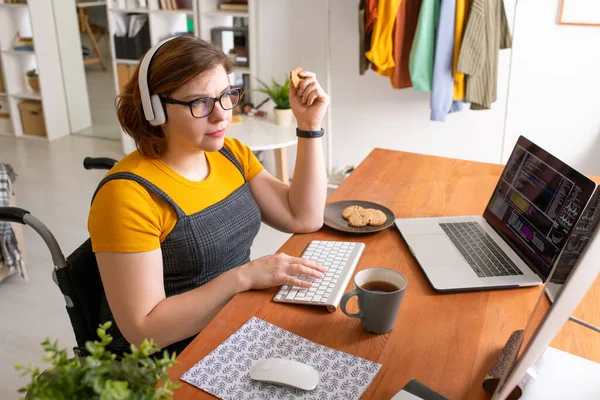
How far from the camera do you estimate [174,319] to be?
1175 mm

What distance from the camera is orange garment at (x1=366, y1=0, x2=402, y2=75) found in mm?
2939

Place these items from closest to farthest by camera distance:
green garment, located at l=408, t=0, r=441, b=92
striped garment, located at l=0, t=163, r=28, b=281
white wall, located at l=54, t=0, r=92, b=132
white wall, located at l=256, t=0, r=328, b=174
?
1. striped garment, located at l=0, t=163, r=28, b=281
2. green garment, located at l=408, t=0, r=441, b=92
3. white wall, located at l=256, t=0, r=328, b=174
4. white wall, located at l=54, t=0, r=92, b=132

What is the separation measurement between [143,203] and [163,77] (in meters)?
0.30

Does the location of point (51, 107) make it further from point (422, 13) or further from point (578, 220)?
point (578, 220)

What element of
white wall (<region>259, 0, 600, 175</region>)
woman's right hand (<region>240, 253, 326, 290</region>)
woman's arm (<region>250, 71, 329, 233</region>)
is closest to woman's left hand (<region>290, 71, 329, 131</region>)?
woman's arm (<region>250, 71, 329, 233</region>)

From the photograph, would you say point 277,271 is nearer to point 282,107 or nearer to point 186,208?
point 186,208

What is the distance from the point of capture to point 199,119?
130 centimetres

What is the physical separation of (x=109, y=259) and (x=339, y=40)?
2.72 m

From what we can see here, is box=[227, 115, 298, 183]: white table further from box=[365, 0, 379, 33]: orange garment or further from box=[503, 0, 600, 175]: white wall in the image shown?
box=[503, 0, 600, 175]: white wall

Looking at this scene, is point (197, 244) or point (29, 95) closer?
point (197, 244)

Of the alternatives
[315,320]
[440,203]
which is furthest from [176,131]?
[440,203]

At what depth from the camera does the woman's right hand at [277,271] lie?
3.91 feet

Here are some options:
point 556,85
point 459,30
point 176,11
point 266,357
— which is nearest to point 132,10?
point 176,11

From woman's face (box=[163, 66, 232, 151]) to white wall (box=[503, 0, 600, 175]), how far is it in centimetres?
234
